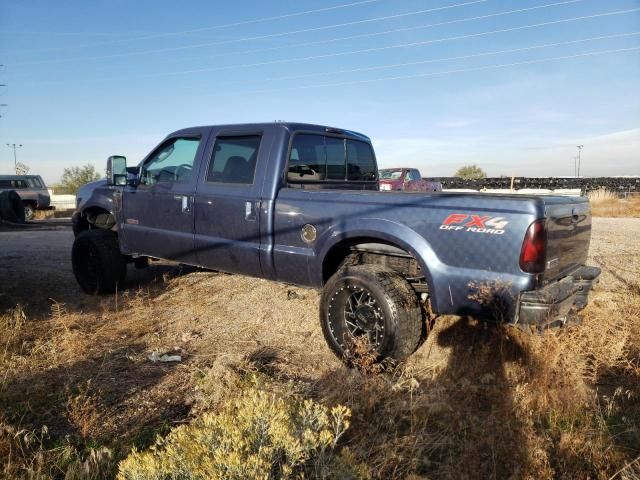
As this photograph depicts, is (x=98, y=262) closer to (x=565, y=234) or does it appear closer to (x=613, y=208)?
(x=565, y=234)

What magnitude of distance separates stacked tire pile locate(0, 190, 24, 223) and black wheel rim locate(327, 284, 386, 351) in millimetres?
14916

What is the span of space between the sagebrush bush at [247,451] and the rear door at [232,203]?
7.58ft

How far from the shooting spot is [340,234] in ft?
12.3

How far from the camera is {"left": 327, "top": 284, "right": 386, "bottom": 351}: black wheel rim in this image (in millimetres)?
3533

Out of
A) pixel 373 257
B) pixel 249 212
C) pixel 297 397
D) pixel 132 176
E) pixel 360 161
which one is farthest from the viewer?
pixel 132 176

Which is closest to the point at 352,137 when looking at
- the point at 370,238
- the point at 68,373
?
the point at 370,238

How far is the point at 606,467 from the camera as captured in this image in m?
2.40

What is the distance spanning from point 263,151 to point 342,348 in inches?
77.4

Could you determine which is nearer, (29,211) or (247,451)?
(247,451)

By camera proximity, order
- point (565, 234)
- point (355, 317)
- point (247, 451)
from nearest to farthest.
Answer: point (247, 451) < point (565, 234) < point (355, 317)

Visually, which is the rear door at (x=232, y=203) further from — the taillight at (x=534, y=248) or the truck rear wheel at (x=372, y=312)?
the taillight at (x=534, y=248)

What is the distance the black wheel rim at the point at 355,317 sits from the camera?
353cm

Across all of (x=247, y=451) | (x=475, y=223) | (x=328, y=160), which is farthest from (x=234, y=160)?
(x=247, y=451)

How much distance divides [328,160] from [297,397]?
2.75m
